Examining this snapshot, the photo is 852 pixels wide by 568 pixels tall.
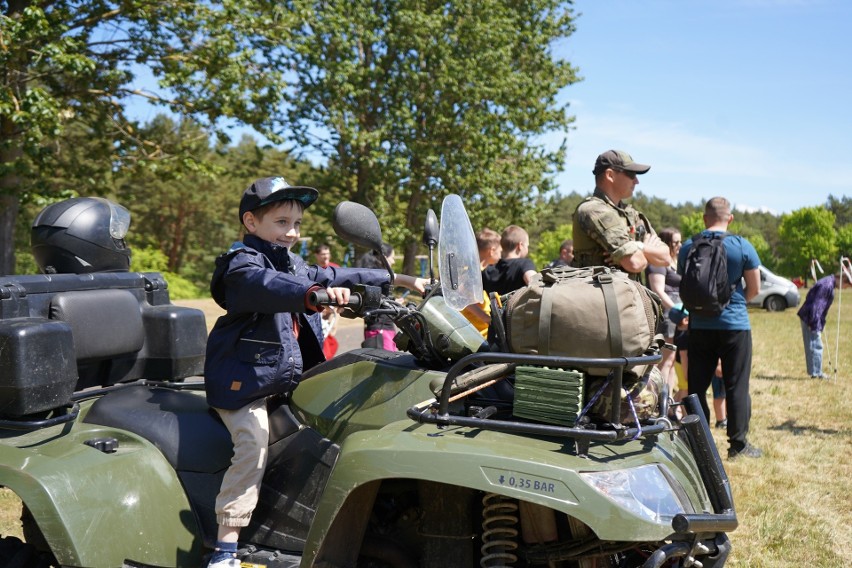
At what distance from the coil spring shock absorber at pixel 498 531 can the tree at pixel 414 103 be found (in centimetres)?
2090

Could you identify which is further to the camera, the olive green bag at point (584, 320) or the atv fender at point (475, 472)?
the olive green bag at point (584, 320)

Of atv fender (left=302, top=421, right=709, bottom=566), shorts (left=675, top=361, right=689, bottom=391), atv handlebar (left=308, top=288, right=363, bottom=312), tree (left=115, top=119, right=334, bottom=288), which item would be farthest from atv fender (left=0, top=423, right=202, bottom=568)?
tree (left=115, top=119, right=334, bottom=288)

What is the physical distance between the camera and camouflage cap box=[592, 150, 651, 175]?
4902 mm

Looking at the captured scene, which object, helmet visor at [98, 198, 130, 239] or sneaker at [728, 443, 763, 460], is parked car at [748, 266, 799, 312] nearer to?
sneaker at [728, 443, 763, 460]

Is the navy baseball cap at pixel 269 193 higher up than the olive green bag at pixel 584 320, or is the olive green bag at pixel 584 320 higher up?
the navy baseball cap at pixel 269 193

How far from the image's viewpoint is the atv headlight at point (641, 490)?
8.04 feet

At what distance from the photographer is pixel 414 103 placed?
2484 centimetres

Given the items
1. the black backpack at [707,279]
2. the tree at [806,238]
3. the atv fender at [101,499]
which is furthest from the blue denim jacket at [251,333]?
the tree at [806,238]

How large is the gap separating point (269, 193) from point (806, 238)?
188 ft

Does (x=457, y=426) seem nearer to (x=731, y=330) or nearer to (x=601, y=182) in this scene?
(x=601, y=182)

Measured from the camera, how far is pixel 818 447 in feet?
24.5

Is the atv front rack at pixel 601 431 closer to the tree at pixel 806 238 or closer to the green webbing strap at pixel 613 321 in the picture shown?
the green webbing strap at pixel 613 321

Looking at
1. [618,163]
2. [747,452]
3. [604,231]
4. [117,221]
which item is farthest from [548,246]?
[117,221]

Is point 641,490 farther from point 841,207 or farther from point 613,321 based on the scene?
point 841,207
